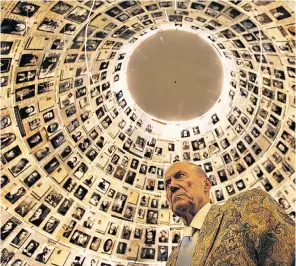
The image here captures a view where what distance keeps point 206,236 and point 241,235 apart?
2.71 ft

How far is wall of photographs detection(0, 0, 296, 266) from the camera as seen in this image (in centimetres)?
1319

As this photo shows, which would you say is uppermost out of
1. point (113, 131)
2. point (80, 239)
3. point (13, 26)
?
point (13, 26)

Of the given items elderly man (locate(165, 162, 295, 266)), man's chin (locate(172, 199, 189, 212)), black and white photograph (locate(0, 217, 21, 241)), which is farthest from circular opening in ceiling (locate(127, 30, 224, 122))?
elderly man (locate(165, 162, 295, 266))

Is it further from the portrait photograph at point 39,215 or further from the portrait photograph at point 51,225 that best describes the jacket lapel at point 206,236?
the portrait photograph at point 51,225

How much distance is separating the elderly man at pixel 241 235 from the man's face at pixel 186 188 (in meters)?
0.18

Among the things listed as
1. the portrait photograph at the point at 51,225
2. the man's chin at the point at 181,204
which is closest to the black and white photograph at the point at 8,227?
the portrait photograph at the point at 51,225

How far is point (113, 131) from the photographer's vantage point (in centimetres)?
1853

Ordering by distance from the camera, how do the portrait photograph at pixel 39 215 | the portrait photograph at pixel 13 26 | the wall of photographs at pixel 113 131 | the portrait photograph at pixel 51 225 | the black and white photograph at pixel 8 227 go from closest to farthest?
the portrait photograph at pixel 13 26 < the wall of photographs at pixel 113 131 < the black and white photograph at pixel 8 227 < the portrait photograph at pixel 39 215 < the portrait photograph at pixel 51 225

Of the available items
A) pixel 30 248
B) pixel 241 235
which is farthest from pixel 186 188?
pixel 30 248

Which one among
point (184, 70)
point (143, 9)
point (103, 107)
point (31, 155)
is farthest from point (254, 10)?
point (31, 155)

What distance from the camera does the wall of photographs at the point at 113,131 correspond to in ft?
43.3

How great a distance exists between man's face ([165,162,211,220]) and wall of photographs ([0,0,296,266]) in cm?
607

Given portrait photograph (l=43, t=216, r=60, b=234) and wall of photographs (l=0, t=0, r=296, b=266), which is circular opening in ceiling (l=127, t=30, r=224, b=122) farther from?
portrait photograph (l=43, t=216, r=60, b=234)

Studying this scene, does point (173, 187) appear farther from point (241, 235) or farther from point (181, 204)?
point (241, 235)
